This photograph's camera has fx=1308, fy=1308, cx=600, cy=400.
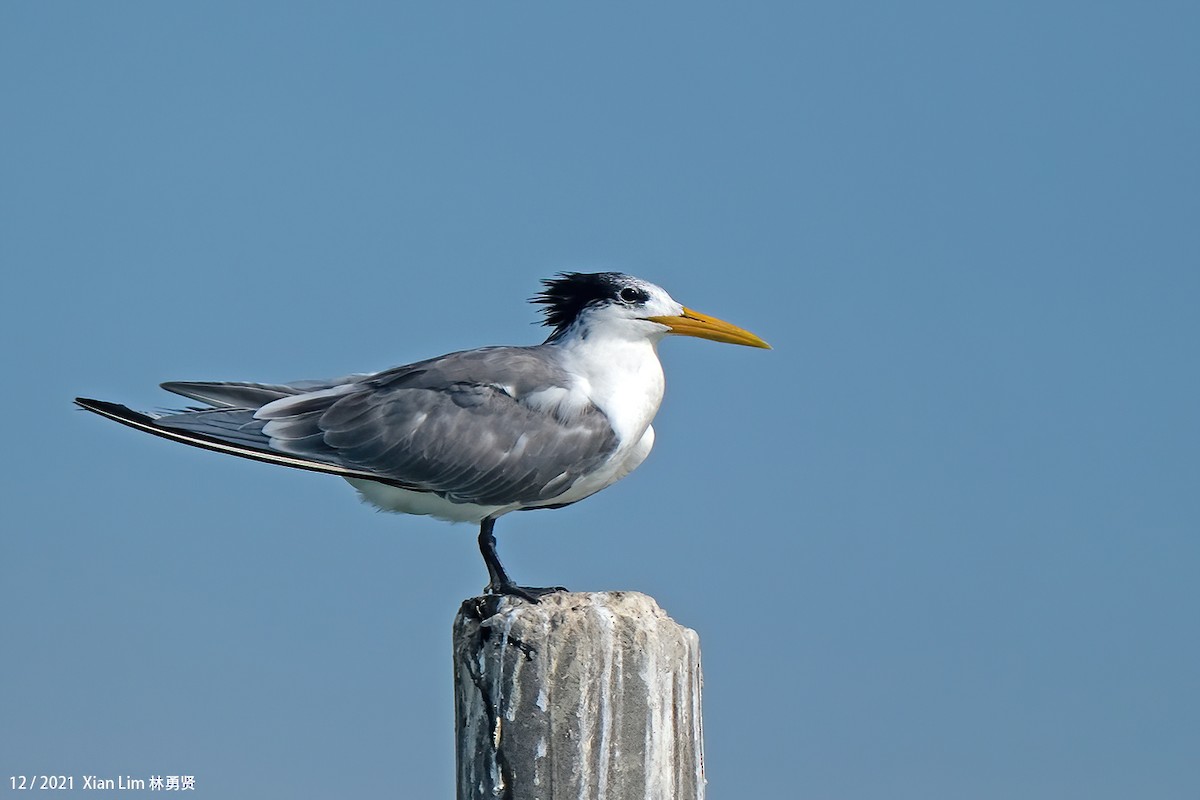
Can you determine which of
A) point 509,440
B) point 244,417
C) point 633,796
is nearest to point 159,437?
point 244,417

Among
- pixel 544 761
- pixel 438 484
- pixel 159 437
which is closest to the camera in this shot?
pixel 544 761

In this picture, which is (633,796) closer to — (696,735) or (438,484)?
(696,735)

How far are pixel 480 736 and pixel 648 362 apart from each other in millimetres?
2750

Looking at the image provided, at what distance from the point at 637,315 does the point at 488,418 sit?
1.07 metres

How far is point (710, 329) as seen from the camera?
25.0ft

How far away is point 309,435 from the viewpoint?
23.5 ft

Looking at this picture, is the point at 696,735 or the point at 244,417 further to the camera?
the point at 244,417

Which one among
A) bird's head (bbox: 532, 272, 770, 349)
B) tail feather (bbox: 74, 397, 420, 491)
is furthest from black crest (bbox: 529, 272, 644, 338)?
tail feather (bbox: 74, 397, 420, 491)

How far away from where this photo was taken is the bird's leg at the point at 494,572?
6984mm

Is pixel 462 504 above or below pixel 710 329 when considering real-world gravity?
below

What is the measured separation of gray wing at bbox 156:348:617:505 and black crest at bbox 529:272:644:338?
1.70 ft

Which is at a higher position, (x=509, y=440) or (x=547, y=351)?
(x=547, y=351)

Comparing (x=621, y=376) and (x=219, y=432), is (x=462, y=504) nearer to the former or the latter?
(x=621, y=376)

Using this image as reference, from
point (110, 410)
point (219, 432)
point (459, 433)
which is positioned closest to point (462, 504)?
point (459, 433)
